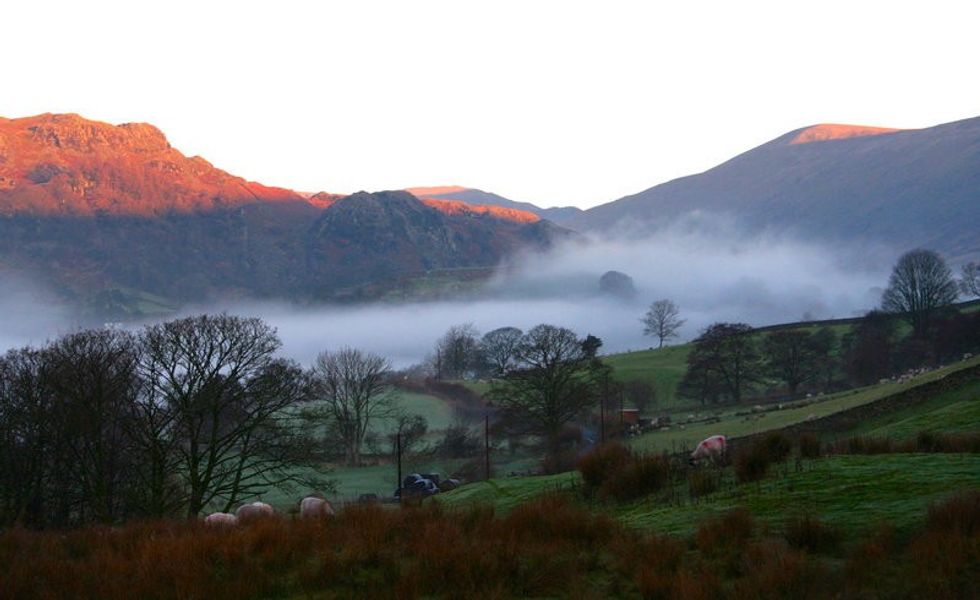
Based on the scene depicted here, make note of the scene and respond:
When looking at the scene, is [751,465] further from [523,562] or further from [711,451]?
[523,562]

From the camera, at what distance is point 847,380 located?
289 ft

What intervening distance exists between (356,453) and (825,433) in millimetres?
41242

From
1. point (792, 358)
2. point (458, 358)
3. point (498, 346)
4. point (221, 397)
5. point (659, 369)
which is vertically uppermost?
point (498, 346)

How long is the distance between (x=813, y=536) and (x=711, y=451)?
10.7 metres

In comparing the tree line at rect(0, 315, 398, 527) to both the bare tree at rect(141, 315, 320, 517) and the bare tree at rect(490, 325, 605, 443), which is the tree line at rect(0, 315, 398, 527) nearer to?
the bare tree at rect(141, 315, 320, 517)

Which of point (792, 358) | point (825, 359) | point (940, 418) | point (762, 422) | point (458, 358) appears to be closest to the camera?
point (940, 418)

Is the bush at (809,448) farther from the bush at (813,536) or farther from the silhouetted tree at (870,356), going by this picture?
the silhouetted tree at (870,356)

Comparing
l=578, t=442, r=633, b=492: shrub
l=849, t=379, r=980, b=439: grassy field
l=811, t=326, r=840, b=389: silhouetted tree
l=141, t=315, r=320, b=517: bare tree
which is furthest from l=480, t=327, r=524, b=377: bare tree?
l=578, t=442, r=633, b=492: shrub

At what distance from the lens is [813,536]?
11289 mm

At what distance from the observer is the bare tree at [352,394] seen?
224 ft

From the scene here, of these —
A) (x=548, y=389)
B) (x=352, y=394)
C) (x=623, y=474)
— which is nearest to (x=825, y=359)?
(x=548, y=389)

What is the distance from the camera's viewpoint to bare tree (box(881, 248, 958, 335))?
94125 mm

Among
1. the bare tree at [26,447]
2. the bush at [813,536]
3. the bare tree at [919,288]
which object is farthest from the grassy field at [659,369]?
the bush at [813,536]

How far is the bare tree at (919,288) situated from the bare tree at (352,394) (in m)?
59.4
